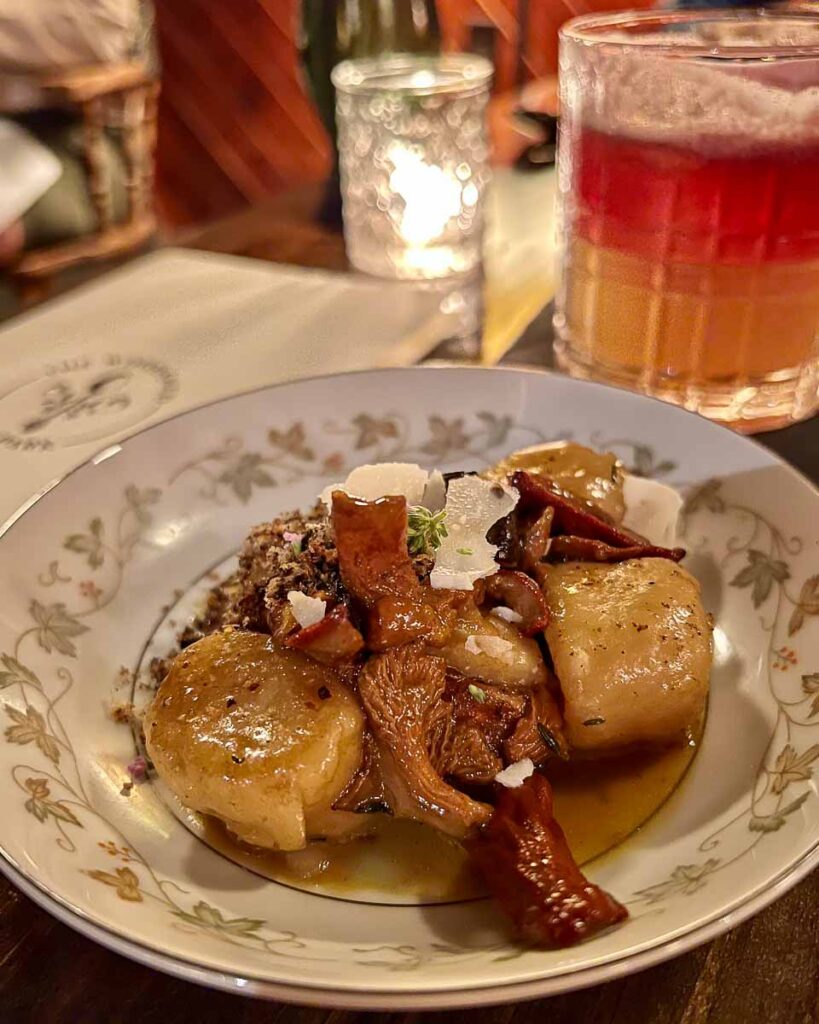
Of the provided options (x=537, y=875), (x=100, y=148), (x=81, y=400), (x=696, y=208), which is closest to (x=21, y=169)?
(x=100, y=148)

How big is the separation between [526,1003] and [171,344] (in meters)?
1.68

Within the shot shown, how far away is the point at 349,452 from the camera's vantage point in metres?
1.57

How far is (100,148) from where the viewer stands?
2.76m

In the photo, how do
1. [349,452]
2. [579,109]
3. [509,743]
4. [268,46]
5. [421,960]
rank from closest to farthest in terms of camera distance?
[421,960], [509,743], [349,452], [579,109], [268,46]

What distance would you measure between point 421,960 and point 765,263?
1.33 meters

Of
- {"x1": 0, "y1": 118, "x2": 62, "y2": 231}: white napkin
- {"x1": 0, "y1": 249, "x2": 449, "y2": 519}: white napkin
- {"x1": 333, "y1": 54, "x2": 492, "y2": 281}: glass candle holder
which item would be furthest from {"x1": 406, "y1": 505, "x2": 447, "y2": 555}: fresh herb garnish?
{"x1": 0, "y1": 118, "x2": 62, "y2": 231}: white napkin

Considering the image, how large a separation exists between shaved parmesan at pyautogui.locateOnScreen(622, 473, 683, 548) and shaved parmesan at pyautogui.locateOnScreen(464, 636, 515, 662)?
1.22 ft

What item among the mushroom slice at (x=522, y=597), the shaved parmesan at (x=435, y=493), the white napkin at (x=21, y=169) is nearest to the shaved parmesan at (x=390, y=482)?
the shaved parmesan at (x=435, y=493)

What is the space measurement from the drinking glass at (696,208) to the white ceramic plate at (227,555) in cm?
32

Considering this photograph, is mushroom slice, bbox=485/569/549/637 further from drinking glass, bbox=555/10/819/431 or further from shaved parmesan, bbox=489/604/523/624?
drinking glass, bbox=555/10/819/431

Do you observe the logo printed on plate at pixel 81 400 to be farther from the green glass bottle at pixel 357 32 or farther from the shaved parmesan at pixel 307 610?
the green glass bottle at pixel 357 32

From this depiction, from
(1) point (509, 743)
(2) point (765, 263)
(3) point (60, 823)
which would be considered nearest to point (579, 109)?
(2) point (765, 263)

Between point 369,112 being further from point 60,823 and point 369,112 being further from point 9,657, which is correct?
point 60,823

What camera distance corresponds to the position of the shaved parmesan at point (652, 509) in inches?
53.4
